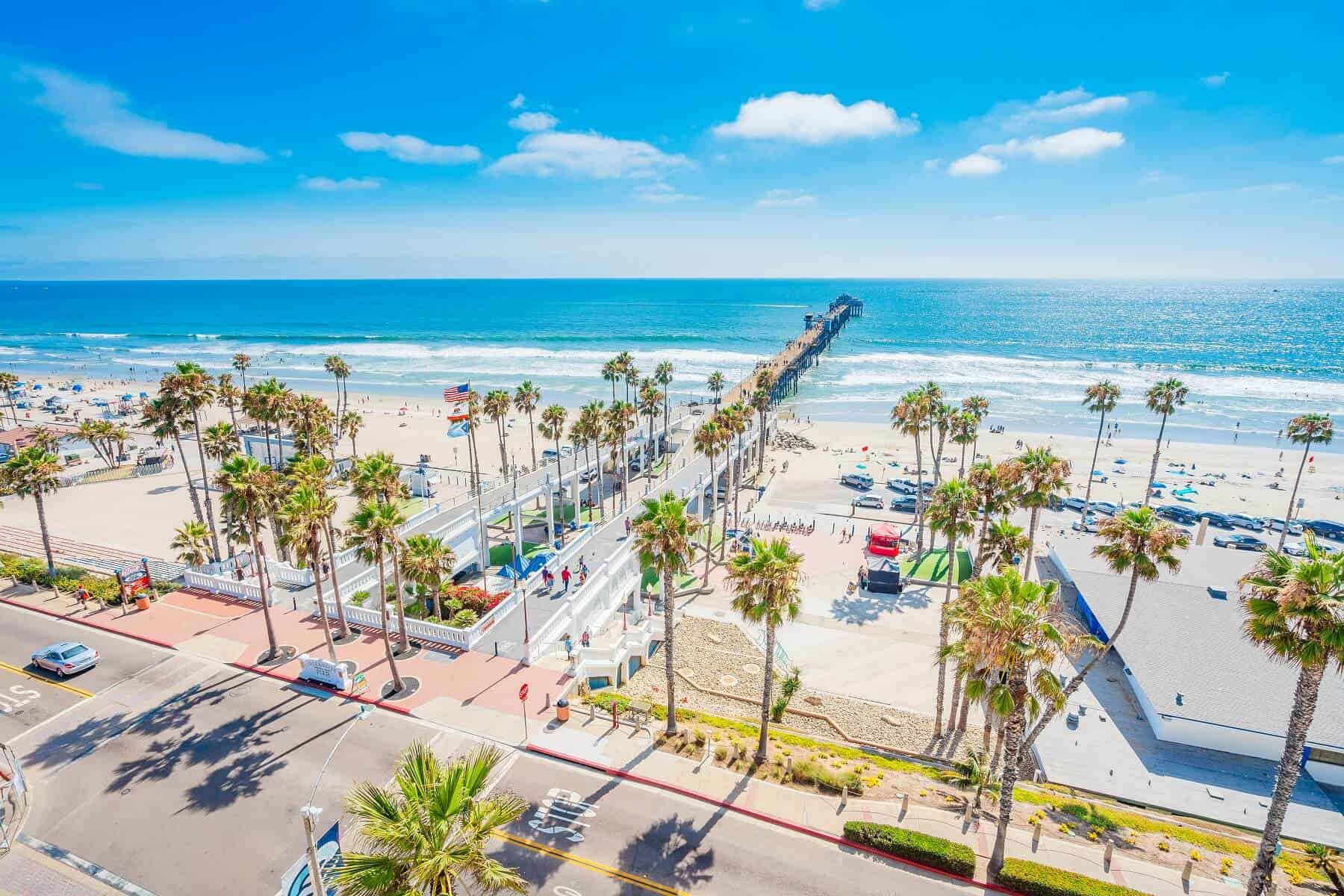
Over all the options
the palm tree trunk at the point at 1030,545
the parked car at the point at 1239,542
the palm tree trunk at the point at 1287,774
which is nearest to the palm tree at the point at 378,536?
the palm tree trunk at the point at 1030,545

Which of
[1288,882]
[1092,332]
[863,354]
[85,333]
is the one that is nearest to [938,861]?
[1288,882]

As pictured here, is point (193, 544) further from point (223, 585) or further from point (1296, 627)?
point (1296, 627)

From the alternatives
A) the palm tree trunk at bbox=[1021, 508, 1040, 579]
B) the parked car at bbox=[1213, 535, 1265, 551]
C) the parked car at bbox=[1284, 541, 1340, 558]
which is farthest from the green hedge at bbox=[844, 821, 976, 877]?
the parked car at bbox=[1284, 541, 1340, 558]

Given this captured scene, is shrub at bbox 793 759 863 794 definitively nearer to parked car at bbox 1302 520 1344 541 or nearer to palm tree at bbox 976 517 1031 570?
palm tree at bbox 976 517 1031 570

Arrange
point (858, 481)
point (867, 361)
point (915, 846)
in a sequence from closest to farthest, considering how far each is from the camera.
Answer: point (915, 846)
point (858, 481)
point (867, 361)

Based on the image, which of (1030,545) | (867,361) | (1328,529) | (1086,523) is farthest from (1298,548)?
(867,361)
